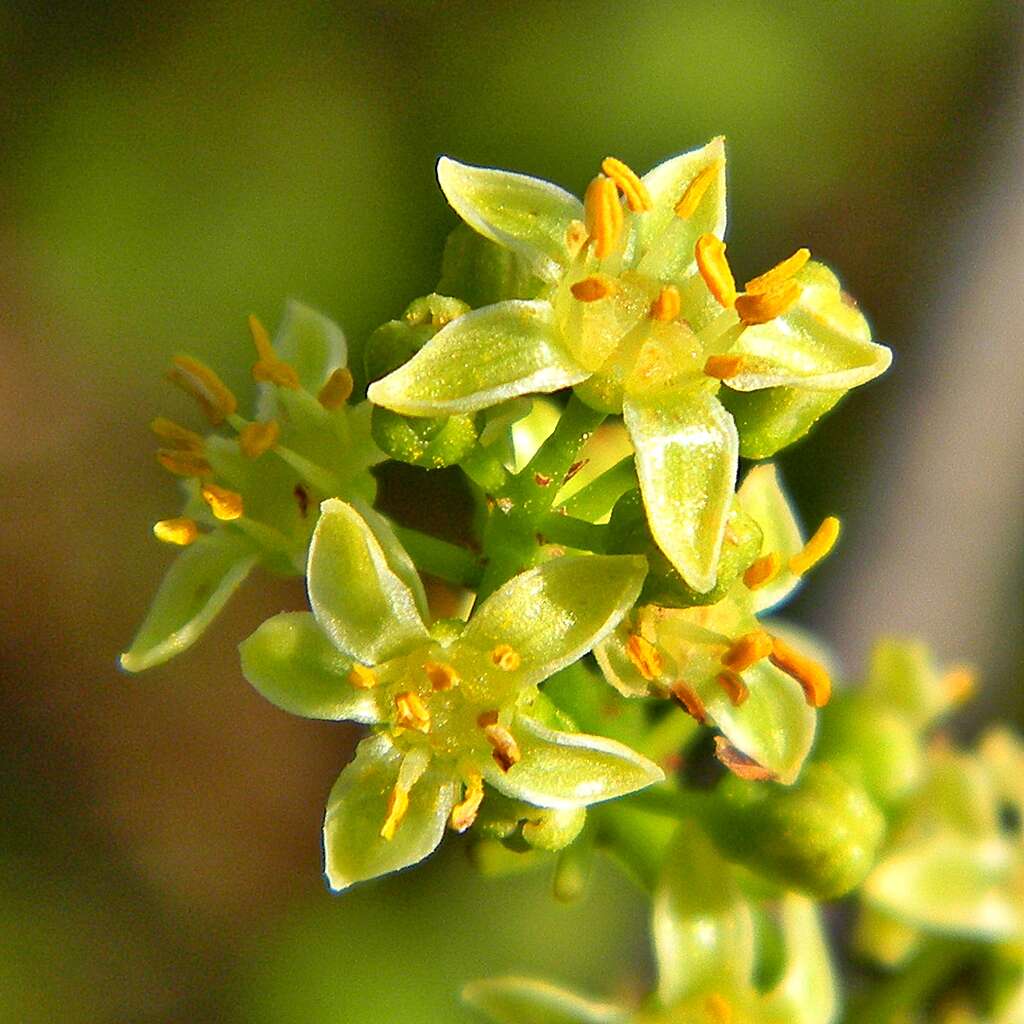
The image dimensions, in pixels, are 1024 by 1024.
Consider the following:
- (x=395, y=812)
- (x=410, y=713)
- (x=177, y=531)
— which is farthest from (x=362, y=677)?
(x=177, y=531)

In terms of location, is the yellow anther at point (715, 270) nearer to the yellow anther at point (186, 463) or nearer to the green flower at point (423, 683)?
the green flower at point (423, 683)

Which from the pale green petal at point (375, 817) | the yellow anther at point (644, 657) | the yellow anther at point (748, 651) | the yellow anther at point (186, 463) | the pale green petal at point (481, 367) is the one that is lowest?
the pale green petal at point (375, 817)

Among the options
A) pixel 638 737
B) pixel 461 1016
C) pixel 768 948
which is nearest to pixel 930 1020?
pixel 768 948

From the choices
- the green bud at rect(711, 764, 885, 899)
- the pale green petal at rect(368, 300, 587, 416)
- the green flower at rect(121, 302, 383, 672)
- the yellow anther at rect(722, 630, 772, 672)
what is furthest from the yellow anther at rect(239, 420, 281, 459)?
the green bud at rect(711, 764, 885, 899)

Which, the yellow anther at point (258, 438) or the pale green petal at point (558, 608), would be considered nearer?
the pale green petal at point (558, 608)

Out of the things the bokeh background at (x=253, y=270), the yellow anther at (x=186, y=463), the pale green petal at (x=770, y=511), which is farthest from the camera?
the bokeh background at (x=253, y=270)

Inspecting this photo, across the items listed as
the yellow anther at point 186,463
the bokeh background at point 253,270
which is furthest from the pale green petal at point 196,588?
the bokeh background at point 253,270
